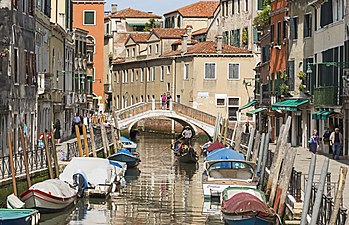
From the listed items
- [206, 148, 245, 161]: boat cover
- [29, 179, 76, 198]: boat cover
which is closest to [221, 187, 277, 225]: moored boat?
[29, 179, 76, 198]: boat cover

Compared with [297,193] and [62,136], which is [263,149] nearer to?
[297,193]

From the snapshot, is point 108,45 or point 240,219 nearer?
point 240,219

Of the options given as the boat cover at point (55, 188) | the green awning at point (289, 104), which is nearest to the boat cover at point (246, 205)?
the boat cover at point (55, 188)

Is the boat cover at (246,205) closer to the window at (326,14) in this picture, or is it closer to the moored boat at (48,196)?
the moored boat at (48,196)

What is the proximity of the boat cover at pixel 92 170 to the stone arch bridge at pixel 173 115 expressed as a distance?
91.3 feet

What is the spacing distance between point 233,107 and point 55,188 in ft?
134

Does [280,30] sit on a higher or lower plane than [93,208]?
higher

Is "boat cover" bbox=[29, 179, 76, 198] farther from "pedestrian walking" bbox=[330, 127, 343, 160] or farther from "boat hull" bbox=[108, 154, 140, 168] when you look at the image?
"boat hull" bbox=[108, 154, 140, 168]

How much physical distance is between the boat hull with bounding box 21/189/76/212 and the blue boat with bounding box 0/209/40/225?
7.43ft

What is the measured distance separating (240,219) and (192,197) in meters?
8.26

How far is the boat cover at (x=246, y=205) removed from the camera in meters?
19.3

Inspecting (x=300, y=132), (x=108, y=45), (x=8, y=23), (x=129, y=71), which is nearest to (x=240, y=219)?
(x=8, y=23)

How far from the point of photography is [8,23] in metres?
28.3

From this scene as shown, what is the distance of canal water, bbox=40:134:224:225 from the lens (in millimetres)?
22305
